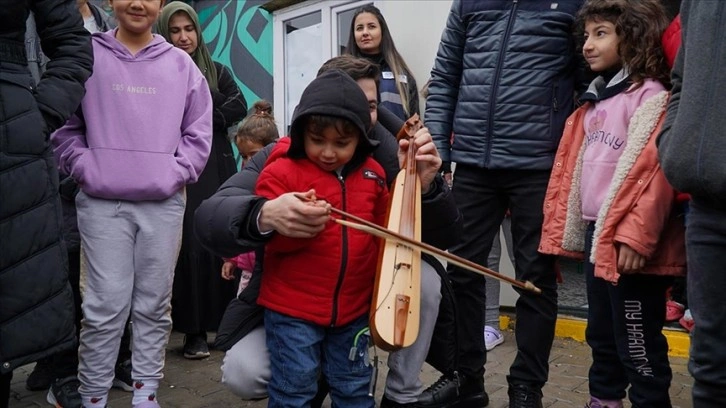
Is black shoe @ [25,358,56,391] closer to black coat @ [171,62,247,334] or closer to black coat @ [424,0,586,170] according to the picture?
black coat @ [171,62,247,334]

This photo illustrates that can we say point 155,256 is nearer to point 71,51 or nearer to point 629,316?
point 71,51

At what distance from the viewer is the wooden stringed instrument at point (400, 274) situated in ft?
6.53

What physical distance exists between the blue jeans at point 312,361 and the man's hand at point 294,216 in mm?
330

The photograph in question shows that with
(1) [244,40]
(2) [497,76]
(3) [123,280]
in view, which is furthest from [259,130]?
(1) [244,40]

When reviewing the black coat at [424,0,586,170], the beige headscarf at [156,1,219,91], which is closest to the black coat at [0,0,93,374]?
the beige headscarf at [156,1,219,91]

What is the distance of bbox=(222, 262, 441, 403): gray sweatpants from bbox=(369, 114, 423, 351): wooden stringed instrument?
30 cm

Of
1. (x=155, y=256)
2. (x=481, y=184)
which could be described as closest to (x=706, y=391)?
(x=481, y=184)

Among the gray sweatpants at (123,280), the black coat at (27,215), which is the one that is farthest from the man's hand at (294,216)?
the gray sweatpants at (123,280)

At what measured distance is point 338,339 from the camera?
7.43ft

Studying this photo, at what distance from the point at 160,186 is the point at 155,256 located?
291 millimetres

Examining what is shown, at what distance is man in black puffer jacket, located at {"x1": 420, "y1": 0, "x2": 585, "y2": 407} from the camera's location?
278 cm

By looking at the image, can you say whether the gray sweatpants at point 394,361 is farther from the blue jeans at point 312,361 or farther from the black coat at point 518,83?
the black coat at point 518,83

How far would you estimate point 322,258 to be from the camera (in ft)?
7.23

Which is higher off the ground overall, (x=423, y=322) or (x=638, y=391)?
(x=423, y=322)
